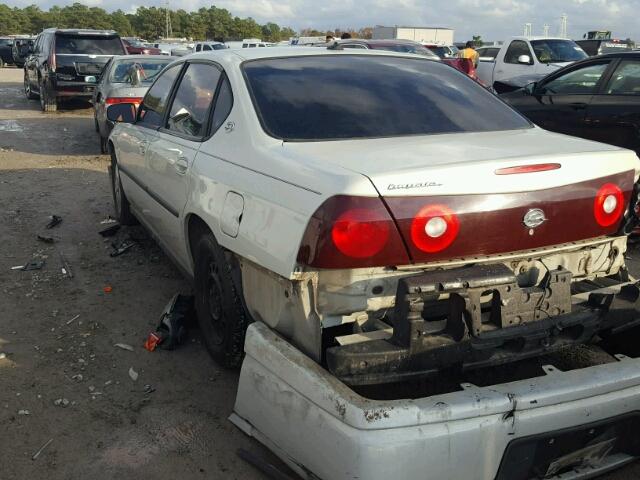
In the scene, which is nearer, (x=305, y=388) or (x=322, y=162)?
(x=305, y=388)

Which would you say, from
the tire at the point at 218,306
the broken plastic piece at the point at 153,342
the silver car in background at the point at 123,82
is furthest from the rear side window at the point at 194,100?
the silver car in background at the point at 123,82

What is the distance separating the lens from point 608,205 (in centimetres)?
262

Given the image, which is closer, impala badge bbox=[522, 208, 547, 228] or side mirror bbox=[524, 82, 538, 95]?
impala badge bbox=[522, 208, 547, 228]

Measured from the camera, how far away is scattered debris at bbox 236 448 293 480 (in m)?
2.48

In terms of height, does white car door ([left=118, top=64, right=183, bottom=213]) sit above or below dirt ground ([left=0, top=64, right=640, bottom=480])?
above

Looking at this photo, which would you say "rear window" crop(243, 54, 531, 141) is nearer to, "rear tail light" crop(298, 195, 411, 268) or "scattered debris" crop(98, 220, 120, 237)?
"rear tail light" crop(298, 195, 411, 268)

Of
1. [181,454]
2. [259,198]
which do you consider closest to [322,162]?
[259,198]

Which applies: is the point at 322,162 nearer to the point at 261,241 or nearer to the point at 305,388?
the point at 261,241

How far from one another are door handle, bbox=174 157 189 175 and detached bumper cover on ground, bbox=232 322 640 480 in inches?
54.4

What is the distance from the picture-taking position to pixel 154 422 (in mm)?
3045

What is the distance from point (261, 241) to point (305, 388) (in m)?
0.64

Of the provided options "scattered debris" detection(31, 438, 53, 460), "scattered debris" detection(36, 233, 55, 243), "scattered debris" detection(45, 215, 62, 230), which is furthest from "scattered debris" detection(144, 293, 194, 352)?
"scattered debris" detection(45, 215, 62, 230)

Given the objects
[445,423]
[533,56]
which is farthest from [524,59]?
[445,423]

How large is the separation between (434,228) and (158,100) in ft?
9.70
